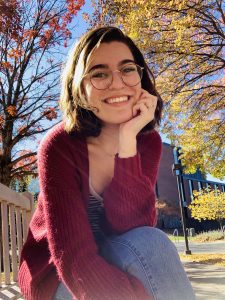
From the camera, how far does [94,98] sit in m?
1.49

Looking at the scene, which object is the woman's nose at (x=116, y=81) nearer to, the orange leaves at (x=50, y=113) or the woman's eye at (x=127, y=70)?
the woman's eye at (x=127, y=70)

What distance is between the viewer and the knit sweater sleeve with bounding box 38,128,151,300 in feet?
3.60

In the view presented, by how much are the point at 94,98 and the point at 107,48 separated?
0.73ft

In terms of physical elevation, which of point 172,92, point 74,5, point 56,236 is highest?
point 74,5

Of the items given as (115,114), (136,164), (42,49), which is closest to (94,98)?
(115,114)

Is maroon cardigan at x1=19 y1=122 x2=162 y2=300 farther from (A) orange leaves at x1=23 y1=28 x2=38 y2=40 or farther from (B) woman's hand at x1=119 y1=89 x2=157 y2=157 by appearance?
(A) orange leaves at x1=23 y1=28 x2=38 y2=40

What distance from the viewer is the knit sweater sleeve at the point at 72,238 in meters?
1.10

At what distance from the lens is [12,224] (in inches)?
94.9

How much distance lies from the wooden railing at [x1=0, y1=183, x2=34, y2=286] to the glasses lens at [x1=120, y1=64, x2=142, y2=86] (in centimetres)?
105

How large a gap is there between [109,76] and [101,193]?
1.58ft

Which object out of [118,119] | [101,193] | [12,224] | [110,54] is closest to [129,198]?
[101,193]

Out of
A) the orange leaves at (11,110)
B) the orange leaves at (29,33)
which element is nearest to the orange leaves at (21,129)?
the orange leaves at (11,110)

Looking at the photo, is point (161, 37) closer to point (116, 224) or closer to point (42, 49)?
point (42, 49)

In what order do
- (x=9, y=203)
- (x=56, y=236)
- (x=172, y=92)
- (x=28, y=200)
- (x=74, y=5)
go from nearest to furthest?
(x=56, y=236)
(x=9, y=203)
(x=28, y=200)
(x=172, y=92)
(x=74, y=5)
